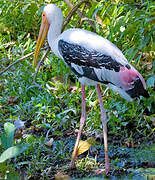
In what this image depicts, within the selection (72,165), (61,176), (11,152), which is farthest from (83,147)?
(11,152)

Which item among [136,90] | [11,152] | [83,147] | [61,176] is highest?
[136,90]

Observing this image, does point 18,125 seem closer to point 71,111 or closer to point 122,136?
point 71,111

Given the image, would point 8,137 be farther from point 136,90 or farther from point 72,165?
point 136,90

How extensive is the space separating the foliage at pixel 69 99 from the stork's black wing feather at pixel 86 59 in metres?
0.64

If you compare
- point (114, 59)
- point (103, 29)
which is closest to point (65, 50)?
point (114, 59)

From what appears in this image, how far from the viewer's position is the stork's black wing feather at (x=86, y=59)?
4.45m

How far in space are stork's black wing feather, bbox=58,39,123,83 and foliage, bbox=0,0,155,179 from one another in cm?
64

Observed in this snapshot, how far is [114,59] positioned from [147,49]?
1.00m

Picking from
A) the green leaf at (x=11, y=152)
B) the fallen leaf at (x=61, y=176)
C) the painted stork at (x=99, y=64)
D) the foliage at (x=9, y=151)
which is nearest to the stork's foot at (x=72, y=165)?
the painted stork at (x=99, y=64)

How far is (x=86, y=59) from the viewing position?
14.9 ft

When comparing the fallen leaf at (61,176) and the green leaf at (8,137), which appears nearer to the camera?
the green leaf at (8,137)

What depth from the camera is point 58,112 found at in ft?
18.9

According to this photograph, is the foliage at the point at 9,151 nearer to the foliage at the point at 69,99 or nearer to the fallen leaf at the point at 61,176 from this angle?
the foliage at the point at 69,99

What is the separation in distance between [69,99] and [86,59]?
4.33 ft
